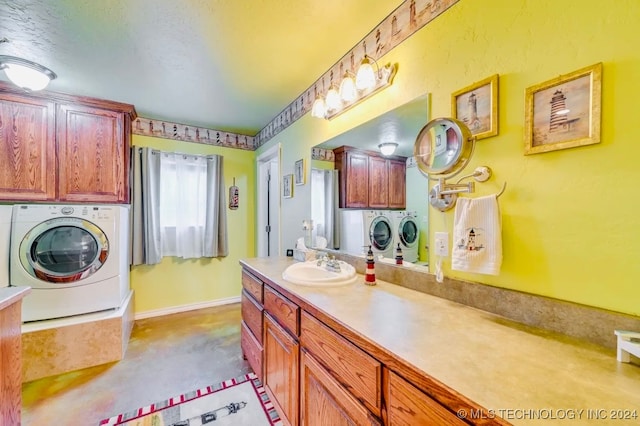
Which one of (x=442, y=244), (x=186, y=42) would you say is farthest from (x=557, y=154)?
(x=186, y=42)

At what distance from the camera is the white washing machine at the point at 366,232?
1.66m

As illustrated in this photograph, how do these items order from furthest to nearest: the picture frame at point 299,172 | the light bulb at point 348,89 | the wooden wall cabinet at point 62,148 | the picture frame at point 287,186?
the picture frame at point 287,186 → the picture frame at point 299,172 → the wooden wall cabinet at point 62,148 → the light bulb at point 348,89

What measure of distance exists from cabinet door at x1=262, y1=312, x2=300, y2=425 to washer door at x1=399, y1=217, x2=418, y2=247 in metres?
0.82

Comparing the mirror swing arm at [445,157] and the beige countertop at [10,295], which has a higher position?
the mirror swing arm at [445,157]

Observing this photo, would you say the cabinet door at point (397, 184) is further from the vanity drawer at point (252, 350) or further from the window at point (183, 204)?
the window at point (183, 204)

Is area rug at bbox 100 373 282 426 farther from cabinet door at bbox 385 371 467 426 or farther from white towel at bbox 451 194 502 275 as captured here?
white towel at bbox 451 194 502 275

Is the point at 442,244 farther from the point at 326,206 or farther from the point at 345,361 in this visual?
the point at 326,206

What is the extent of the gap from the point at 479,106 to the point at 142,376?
287 cm

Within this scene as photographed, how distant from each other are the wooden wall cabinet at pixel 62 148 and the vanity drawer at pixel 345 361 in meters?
2.52

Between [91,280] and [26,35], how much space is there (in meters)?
1.80

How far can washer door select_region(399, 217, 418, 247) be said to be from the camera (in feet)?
4.83

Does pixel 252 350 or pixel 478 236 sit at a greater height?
pixel 478 236

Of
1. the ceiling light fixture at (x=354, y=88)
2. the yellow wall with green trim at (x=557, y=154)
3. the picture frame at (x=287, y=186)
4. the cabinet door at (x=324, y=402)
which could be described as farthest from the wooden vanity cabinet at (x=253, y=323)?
the ceiling light fixture at (x=354, y=88)

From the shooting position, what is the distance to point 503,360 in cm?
72
